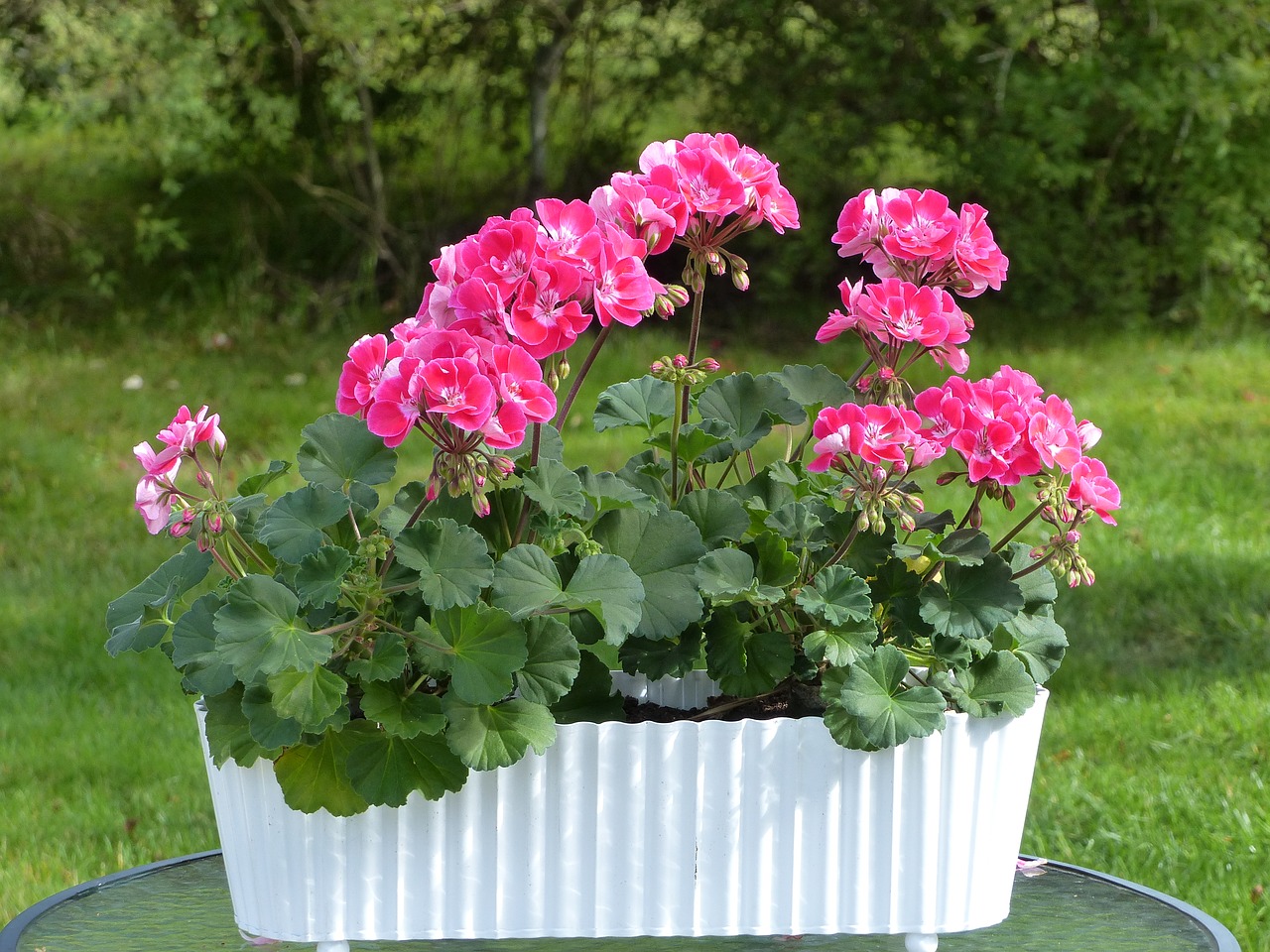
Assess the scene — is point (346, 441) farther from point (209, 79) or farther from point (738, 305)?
point (738, 305)

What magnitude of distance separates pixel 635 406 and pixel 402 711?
0.42 m

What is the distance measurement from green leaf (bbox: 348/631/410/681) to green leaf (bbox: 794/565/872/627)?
31 centimetres

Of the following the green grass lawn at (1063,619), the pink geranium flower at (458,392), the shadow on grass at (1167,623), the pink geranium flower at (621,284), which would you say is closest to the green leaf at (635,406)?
the pink geranium flower at (621,284)

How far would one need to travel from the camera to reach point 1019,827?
1.18 m

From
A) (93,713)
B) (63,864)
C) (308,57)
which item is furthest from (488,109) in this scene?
(63,864)

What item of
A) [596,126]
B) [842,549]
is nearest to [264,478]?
[842,549]

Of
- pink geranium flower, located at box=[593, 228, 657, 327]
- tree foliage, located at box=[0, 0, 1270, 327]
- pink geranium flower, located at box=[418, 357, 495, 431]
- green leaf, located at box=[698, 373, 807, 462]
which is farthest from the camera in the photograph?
tree foliage, located at box=[0, 0, 1270, 327]

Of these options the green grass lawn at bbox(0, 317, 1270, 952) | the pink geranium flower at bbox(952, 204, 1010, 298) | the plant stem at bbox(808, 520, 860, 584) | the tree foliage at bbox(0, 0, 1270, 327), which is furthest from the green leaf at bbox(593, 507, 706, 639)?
the tree foliage at bbox(0, 0, 1270, 327)

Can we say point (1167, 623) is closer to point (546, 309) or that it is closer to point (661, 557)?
point (661, 557)

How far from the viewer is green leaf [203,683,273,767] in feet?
3.54

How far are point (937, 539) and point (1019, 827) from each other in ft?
0.82

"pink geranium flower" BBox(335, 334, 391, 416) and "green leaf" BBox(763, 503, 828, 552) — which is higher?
"pink geranium flower" BBox(335, 334, 391, 416)

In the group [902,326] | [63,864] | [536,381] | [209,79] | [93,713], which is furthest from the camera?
[209,79]

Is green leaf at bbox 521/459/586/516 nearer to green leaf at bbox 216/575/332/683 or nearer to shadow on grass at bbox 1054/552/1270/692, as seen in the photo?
green leaf at bbox 216/575/332/683
